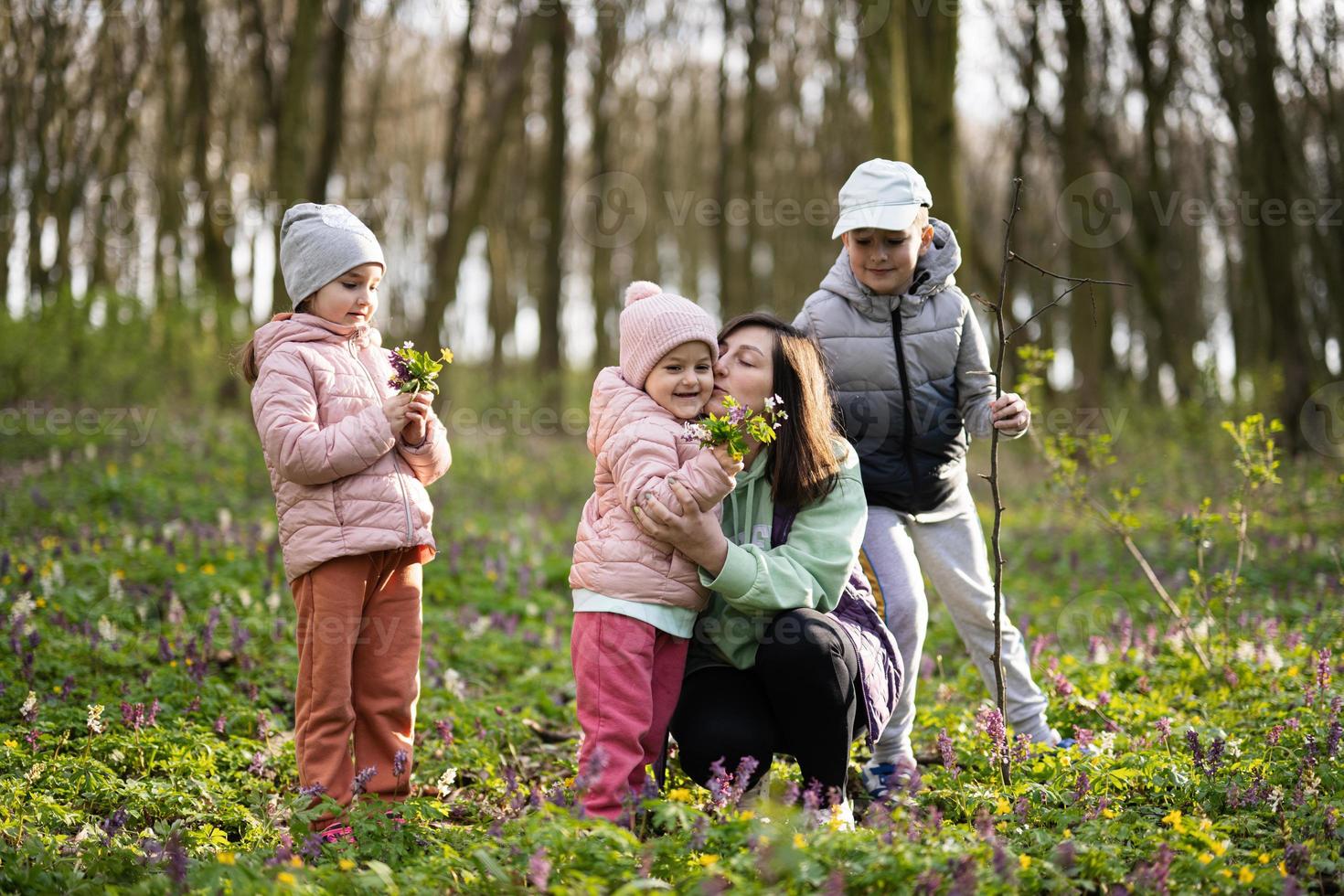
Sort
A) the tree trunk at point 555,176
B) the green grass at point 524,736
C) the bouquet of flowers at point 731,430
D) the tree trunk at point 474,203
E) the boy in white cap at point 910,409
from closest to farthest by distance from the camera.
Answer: the green grass at point 524,736 < the bouquet of flowers at point 731,430 < the boy in white cap at point 910,409 < the tree trunk at point 474,203 < the tree trunk at point 555,176

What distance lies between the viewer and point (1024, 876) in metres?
2.62

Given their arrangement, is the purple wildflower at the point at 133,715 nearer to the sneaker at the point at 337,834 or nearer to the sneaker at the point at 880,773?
the sneaker at the point at 337,834

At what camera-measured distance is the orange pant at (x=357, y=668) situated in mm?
3506

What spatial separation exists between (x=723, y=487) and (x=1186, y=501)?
871 centimetres

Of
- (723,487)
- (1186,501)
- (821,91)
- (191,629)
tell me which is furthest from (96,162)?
(723,487)

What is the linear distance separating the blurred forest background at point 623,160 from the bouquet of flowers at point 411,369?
3.39 m

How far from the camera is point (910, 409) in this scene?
3988mm

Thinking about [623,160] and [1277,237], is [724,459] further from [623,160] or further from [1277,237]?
[623,160]

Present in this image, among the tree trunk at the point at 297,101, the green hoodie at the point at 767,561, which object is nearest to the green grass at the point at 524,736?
the green hoodie at the point at 767,561

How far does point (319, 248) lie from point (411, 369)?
1.90 ft

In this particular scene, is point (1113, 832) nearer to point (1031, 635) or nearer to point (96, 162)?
point (1031, 635)

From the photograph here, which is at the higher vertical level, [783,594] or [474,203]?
[474,203]

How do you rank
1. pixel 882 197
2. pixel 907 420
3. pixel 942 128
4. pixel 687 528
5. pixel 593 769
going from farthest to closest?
pixel 942 128 → pixel 907 420 → pixel 882 197 → pixel 687 528 → pixel 593 769

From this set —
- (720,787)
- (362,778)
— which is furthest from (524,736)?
(720,787)
